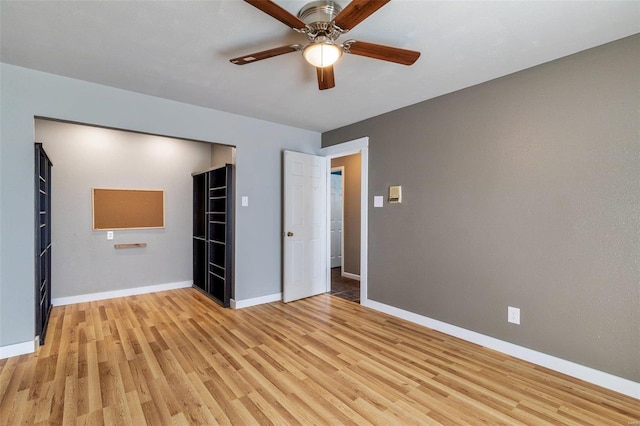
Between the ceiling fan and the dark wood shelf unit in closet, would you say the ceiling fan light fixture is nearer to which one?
the ceiling fan

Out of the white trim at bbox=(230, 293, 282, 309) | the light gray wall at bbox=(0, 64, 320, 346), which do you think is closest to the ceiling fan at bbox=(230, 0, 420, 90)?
the light gray wall at bbox=(0, 64, 320, 346)

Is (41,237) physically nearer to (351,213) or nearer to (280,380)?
(280,380)

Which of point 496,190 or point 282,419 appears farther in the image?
point 496,190

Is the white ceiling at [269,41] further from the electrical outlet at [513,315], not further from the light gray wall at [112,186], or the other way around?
the electrical outlet at [513,315]

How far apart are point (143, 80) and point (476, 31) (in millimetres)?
2802

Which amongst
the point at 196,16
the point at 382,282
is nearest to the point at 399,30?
the point at 196,16

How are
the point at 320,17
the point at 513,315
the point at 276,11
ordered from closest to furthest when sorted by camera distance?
1. the point at 276,11
2. the point at 320,17
3. the point at 513,315

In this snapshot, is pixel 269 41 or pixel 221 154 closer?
pixel 269 41

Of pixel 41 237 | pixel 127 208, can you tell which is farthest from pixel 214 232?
→ pixel 41 237

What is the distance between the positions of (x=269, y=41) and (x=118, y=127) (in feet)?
6.25

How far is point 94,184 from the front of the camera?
4168mm

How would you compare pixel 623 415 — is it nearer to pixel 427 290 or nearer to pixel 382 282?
pixel 427 290

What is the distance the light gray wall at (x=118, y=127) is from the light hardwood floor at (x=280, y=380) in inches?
25.1

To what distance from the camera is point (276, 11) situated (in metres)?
1.53
